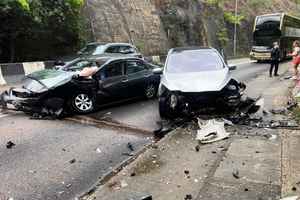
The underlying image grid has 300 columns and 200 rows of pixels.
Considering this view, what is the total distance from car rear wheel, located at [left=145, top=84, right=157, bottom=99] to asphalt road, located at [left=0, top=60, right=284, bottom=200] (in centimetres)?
210

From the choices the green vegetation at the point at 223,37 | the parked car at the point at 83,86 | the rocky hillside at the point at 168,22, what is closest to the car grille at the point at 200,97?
the parked car at the point at 83,86

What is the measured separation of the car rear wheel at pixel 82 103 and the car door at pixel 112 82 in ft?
1.27

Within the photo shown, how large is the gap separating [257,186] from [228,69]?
557 cm

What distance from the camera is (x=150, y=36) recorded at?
32.6m

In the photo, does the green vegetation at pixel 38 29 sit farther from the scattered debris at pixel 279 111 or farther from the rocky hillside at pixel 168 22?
the scattered debris at pixel 279 111

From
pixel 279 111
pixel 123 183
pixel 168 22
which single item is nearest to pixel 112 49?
pixel 279 111

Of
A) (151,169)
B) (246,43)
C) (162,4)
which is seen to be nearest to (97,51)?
(151,169)

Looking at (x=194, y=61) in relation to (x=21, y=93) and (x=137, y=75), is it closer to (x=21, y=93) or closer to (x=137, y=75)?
(x=137, y=75)

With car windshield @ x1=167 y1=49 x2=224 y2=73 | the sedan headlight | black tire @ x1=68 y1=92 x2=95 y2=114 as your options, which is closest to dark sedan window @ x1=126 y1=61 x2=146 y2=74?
car windshield @ x1=167 y1=49 x2=224 y2=73

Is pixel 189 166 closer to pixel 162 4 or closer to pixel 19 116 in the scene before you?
pixel 19 116

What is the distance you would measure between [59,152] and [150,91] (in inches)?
238

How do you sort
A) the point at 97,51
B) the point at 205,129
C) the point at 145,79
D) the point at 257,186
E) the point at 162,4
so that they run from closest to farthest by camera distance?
the point at 257,186, the point at 205,129, the point at 145,79, the point at 97,51, the point at 162,4

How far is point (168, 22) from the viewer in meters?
36.4

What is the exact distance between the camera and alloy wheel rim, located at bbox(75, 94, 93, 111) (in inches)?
410
